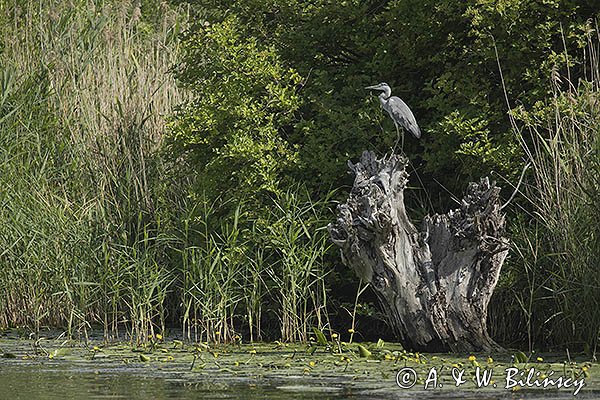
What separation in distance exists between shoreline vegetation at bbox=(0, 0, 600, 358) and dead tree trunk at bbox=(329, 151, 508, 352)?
39cm

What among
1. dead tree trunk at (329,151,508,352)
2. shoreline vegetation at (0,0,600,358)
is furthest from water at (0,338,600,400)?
shoreline vegetation at (0,0,600,358)

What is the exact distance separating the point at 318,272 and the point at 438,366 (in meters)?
1.90

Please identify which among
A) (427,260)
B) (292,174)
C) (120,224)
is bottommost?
(427,260)

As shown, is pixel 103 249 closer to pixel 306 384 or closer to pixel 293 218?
pixel 293 218

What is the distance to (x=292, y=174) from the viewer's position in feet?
30.2

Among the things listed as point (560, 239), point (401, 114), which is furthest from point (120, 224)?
point (560, 239)

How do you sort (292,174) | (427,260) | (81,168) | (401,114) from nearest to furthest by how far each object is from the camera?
(427,260), (401,114), (292,174), (81,168)

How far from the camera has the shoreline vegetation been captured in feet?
27.2

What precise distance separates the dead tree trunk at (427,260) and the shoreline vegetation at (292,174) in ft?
1.29

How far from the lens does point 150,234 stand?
→ 968 centimetres

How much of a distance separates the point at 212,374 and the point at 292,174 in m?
2.61

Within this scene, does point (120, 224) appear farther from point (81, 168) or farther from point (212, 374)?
point (212, 374)

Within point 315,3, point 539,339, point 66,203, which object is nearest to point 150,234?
point 66,203

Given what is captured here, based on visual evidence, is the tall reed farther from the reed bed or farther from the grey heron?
the grey heron
